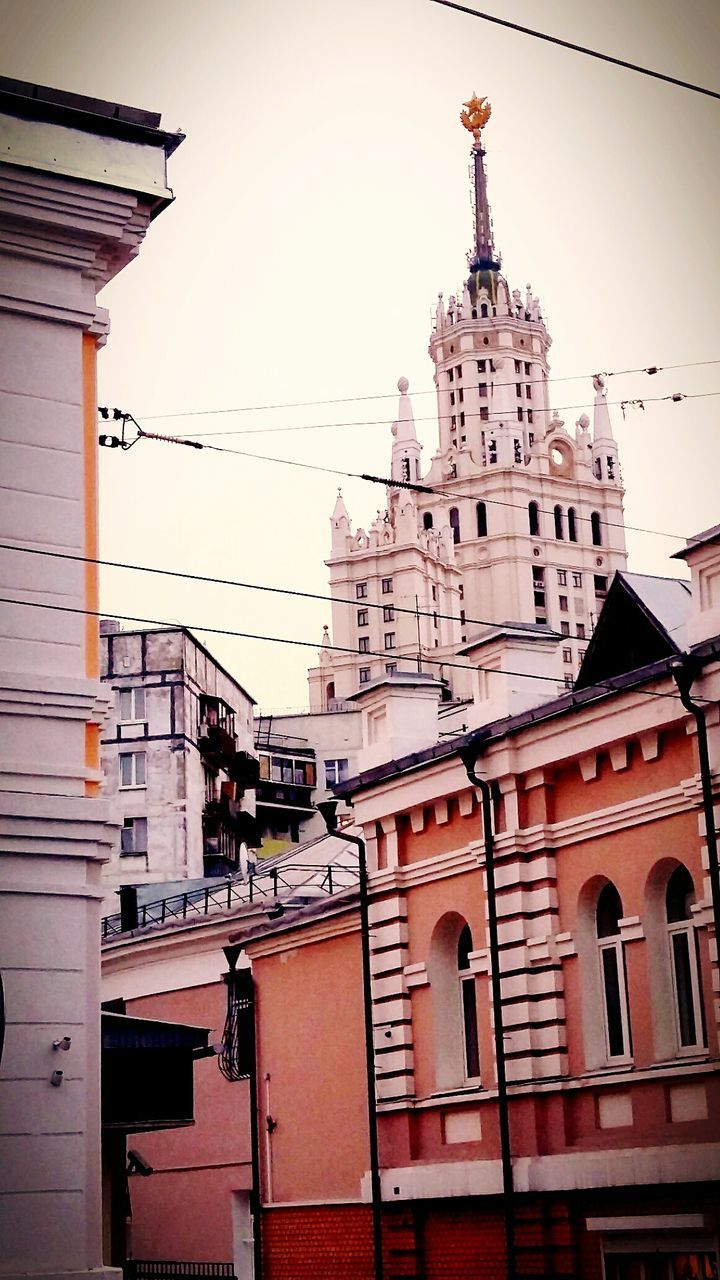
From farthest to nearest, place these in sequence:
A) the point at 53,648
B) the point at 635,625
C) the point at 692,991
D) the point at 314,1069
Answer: the point at 314,1069 → the point at 635,625 → the point at 692,991 → the point at 53,648

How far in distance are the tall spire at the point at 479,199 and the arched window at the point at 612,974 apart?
132 metres

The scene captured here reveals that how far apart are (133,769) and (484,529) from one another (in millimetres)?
74917

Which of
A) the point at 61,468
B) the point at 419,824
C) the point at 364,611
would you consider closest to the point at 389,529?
the point at 364,611

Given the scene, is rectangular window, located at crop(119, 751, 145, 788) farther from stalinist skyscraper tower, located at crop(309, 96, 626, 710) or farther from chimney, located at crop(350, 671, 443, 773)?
stalinist skyscraper tower, located at crop(309, 96, 626, 710)

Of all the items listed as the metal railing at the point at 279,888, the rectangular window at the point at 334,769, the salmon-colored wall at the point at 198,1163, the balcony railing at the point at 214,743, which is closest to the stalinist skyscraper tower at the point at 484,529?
the rectangular window at the point at 334,769

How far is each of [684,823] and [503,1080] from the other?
→ 3581 mm

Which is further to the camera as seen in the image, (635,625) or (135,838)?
(135,838)

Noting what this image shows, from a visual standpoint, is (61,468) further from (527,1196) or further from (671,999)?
(527,1196)

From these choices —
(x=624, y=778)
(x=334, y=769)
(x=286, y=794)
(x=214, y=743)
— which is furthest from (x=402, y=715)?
(x=334, y=769)

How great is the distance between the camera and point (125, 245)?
588 inches

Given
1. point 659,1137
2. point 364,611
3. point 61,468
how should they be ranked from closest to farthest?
point 61,468 < point 659,1137 < point 364,611

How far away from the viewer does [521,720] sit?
801 inches

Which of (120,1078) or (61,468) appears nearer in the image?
(61,468)

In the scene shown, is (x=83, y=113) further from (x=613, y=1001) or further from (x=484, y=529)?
(x=484, y=529)
